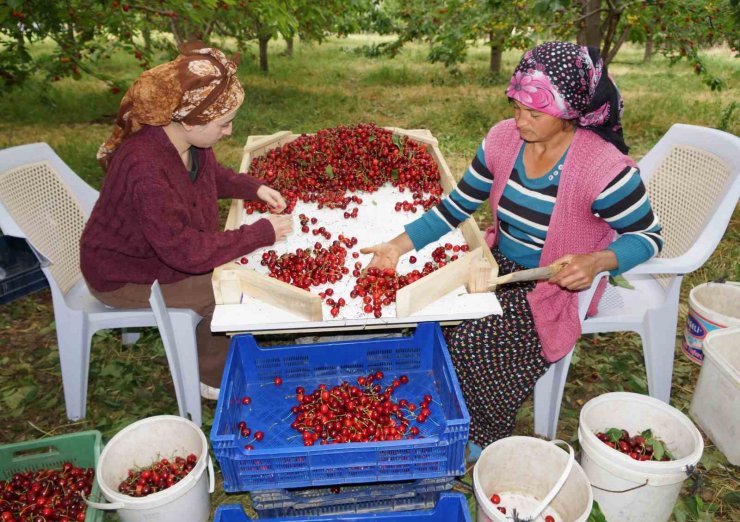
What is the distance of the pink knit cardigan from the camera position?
9.31ft

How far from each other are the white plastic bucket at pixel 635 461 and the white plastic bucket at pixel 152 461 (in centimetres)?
192

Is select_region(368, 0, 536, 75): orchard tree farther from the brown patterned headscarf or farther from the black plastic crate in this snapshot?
the black plastic crate

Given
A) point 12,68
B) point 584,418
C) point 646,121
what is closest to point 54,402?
point 584,418

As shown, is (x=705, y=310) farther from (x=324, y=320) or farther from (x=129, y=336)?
(x=129, y=336)

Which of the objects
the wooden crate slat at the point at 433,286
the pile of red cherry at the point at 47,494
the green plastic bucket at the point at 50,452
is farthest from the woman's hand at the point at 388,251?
the pile of red cherry at the point at 47,494

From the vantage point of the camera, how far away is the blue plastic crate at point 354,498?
8.81ft

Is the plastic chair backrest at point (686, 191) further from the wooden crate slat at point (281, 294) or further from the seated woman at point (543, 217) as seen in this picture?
the wooden crate slat at point (281, 294)

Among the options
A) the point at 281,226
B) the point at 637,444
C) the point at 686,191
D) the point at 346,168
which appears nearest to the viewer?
the point at 637,444

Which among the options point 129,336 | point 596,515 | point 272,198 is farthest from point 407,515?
point 129,336

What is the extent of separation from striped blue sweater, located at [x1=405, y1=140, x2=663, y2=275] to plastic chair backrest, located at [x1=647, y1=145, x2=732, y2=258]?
2.02 ft

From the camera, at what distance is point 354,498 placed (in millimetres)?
2771

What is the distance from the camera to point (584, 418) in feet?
10.1

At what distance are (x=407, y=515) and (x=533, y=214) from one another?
165 cm

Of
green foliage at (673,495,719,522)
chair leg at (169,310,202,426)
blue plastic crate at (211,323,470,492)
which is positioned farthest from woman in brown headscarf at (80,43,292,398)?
green foliage at (673,495,719,522)
